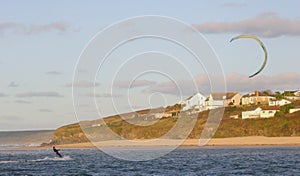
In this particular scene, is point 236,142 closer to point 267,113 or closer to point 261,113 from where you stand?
point 267,113

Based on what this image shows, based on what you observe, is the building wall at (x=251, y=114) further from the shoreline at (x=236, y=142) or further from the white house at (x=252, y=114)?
the shoreline at (x=236, y=142)

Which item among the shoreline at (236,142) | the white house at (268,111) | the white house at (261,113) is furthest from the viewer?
the white house at (261,113)

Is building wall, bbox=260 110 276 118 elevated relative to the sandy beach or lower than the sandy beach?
elevated

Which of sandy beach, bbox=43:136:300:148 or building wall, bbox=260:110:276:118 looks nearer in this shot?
sandy beach, bbox=43:136:300:148

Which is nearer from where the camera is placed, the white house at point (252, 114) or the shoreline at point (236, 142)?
the shoreline at point (236, 142)

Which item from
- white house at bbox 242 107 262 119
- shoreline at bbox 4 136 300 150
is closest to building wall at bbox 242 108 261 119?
white house at bbox 242 107 262 119

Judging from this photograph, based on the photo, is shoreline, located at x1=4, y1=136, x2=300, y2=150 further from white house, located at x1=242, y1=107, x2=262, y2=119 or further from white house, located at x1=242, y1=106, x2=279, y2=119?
white house, located at x1=242, y1=106, x2=279, y2=119

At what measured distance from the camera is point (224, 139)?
16288 cm

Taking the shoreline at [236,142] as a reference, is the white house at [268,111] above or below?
above

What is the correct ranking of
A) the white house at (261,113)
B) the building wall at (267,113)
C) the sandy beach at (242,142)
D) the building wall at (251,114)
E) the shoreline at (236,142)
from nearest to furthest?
1. the sandy beach at (242,142)
2. the shoreline at (236,142)
3. the building wall at (267,113)
4. the white house at (261,113)
5. the building wall at (251,114)

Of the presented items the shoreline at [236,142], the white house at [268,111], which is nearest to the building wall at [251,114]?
the white house at [268,111]

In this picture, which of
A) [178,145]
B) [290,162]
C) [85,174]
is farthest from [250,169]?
[178,145]

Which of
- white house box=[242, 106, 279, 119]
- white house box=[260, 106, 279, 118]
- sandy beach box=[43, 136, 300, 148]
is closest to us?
sandy beach box=[43, 136, 300, 148]

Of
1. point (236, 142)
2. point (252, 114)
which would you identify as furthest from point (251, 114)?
point (236, 142)
